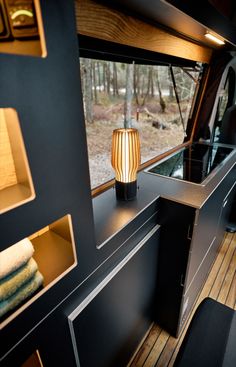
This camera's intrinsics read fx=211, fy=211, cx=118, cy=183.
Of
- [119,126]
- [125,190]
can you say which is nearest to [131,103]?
[119,126]

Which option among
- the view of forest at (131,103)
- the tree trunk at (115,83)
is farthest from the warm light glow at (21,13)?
the tree trunk at (115,83)

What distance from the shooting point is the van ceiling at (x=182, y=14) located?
3.00 feet

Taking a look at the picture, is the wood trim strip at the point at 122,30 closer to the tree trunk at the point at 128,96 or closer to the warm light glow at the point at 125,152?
the tree trunk at the point at 128,96

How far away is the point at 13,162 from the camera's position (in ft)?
2.22

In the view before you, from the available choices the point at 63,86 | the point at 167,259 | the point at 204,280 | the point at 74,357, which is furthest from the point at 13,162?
the point at 204,280

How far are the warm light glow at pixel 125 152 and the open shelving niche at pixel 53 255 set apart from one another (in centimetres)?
43

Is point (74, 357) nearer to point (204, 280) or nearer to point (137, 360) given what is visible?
point (137, 360)

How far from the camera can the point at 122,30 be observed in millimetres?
1073

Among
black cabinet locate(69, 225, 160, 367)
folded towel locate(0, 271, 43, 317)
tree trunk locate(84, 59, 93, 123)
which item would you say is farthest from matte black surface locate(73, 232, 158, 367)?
tree trunk locate(84, 59, 93, 123)

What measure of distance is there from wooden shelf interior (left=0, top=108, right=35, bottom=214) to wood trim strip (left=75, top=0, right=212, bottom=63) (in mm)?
604

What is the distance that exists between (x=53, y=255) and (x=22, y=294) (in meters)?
0.20

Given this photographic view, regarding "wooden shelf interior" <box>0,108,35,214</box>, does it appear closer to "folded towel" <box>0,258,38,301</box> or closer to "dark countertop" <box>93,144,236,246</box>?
"folded towel" <box>0,258,38,301</box>

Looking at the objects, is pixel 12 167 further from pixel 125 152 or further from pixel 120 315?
pixel 120 315

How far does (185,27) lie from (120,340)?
6.17ft
